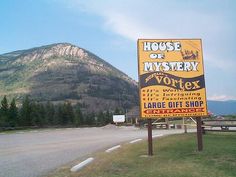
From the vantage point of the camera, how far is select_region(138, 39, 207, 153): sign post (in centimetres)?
1415

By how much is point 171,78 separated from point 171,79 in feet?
0.12

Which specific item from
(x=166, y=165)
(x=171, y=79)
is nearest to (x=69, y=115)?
(x=171, y=79)

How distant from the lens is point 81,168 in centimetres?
1096

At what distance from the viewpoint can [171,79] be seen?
1430 cm

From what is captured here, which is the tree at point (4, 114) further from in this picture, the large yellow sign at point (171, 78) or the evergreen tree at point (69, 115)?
the large yellow sign at point (171, 78)

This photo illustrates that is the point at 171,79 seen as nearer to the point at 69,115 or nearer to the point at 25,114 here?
the point at 25,114

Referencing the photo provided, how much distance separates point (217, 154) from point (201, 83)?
317 centimetres

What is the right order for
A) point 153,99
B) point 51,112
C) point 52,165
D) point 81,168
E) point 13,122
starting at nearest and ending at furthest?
point 81,168, point 52,165, point 153,99, point 13,122, point 51,112

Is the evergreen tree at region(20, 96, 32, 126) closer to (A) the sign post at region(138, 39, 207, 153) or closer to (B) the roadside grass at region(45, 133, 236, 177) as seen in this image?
(A) the sign post at region(138, 39, 207, 153)

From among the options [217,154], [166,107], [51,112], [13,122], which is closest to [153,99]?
[166,107]

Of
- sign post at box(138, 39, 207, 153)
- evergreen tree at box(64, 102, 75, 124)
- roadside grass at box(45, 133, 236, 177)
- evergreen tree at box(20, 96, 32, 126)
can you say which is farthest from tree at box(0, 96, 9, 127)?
roadside grass at box(45, 133, 236, 177)

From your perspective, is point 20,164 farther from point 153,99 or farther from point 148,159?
point 153,99

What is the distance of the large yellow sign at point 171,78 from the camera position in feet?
46.4

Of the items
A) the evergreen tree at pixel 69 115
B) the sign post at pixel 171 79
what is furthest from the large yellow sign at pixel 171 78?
the evergreen tree at pixel 69 115
